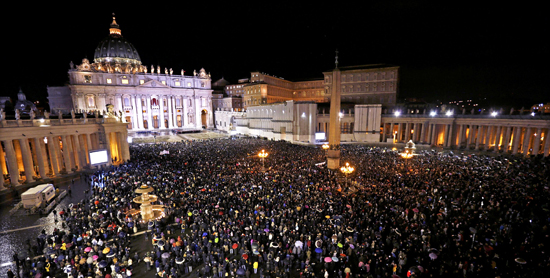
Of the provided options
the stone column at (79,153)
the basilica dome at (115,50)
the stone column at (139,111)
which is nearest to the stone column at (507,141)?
the stone column at (79,153)

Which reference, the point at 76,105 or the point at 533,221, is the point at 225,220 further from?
the point at 76,105

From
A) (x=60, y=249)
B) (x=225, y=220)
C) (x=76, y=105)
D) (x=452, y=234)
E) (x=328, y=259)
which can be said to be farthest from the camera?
(x=76, y=105)

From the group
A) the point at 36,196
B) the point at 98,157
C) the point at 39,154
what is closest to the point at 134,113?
the point at 98,157

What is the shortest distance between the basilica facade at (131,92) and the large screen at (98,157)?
36989 mm

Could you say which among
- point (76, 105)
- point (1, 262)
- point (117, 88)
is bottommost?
point (1, 262)

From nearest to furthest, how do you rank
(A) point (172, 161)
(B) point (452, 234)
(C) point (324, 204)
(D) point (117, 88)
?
(B) point (452, 234) < (C) point (324, 204) < (A) point (172, 161) < (D) point (117, 88)

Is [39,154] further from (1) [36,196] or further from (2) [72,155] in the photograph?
(1) [36,196]

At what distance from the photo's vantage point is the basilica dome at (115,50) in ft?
224

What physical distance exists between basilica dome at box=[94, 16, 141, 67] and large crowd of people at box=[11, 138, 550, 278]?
209 ft

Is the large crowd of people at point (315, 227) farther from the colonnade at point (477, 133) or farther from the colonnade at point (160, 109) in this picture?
the colonnade at point (160, 109)

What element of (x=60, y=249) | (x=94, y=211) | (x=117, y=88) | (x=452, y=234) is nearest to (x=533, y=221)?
(x=452, y=234)

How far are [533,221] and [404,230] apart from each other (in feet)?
20.0

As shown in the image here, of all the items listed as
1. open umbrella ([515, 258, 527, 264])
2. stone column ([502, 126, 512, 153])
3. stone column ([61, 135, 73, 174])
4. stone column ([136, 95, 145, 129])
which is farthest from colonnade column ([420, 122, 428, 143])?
stone column ([136, 95, 145, 129])

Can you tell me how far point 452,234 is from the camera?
11195 mm
